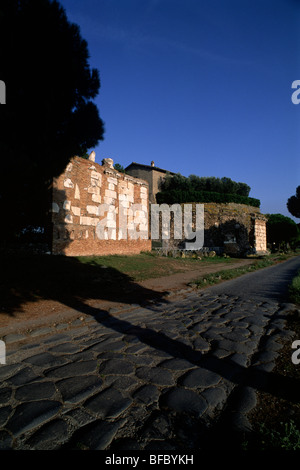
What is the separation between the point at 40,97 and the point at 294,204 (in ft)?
179

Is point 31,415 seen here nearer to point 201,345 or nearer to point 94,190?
point 201,345

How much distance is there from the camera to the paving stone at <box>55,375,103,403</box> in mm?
1893

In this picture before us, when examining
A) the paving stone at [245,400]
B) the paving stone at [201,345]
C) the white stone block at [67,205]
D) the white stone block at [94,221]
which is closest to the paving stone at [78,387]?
the paving stone at [245,400]

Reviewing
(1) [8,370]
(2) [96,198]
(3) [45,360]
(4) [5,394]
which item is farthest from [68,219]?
(4) [5,394]

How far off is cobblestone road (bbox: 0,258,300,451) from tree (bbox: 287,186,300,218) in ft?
176

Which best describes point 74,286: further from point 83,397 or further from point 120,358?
point 83,397

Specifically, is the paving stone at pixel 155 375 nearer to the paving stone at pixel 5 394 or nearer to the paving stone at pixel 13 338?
the paving stone at pixel 5 394

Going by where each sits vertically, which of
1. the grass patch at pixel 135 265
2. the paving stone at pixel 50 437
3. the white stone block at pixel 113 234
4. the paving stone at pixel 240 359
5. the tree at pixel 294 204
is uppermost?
the tree at pixel 294 204

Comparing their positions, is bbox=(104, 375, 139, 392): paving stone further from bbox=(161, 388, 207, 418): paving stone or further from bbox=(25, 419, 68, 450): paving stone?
bbox=(25, 419, 68, 450): paving stone

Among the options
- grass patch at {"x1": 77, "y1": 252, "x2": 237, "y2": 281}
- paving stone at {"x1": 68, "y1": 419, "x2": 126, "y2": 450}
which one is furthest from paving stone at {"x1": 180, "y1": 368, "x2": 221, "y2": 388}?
grass patch at {"x1": 77, "y1": 252, "x2": 237, "y2": 281}

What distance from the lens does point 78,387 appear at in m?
2.03

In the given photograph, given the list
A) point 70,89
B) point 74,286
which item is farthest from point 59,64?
point 74,286

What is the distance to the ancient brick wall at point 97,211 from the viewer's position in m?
8.52

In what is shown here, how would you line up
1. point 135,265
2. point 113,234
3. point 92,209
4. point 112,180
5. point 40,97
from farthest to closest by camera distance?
point 112,180, point 113,234, point 92,209, point 135,265, point 40,97
